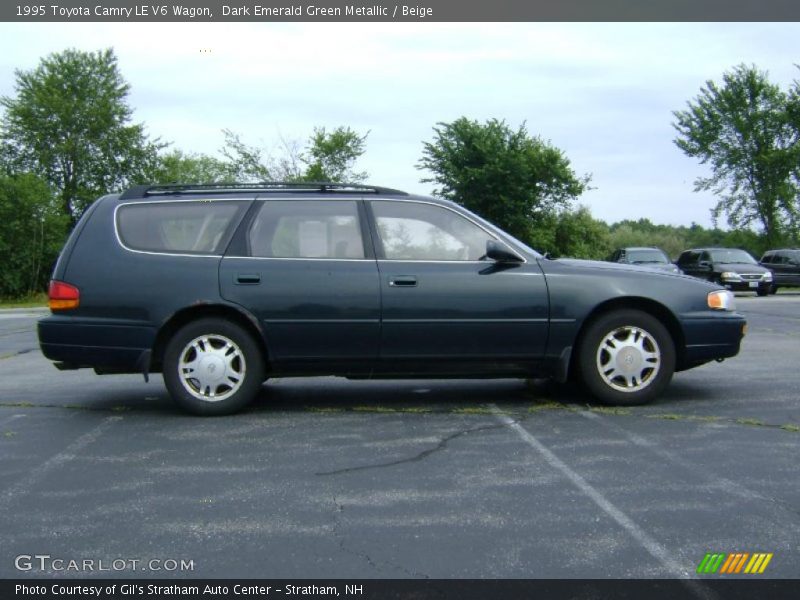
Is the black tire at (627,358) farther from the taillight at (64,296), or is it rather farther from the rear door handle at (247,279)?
the taillight at (64,296)

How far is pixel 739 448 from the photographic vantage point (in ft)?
17.1

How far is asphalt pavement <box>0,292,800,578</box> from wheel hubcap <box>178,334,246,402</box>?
0.21m

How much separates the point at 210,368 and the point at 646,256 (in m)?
18.9

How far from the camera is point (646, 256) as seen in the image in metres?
23.3

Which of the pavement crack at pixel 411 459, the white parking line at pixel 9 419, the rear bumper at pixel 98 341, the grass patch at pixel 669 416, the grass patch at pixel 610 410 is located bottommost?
the white parking line at pixel 9 419

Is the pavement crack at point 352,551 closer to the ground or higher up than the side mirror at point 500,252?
closer to the ground

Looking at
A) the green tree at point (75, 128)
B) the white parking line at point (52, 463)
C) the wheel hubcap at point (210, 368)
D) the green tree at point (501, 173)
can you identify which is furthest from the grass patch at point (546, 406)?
the green tree at point (75, 128)

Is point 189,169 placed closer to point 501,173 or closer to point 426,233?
point 501,173

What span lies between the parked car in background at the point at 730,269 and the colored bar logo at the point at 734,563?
24852mm

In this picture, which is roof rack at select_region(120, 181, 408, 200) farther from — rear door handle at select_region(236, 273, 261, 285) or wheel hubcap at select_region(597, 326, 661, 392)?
wheel hubcap at select_region(597, 326, 661, 392)

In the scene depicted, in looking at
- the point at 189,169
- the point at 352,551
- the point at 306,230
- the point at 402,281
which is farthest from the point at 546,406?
the point at 189,169

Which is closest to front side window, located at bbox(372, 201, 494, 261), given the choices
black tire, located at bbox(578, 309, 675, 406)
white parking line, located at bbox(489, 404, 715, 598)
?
black tire, located at bbox(578, 309, 675, 406)

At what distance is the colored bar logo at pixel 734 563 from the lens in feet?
10.7
